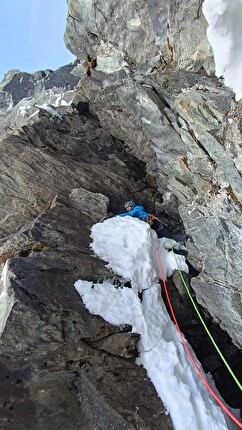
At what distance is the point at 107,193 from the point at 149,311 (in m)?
7.00

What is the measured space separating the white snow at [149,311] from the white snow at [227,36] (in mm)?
5947

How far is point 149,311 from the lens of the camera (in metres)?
10.1

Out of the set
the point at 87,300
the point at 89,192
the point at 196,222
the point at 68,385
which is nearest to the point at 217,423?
the point at 68,385

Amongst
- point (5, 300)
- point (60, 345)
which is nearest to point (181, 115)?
point (5, 300)

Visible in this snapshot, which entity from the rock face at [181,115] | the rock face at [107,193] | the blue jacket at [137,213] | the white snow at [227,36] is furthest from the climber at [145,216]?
the white snow at [227,36]

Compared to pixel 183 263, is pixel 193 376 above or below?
below

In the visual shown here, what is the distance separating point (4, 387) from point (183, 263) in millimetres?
7413

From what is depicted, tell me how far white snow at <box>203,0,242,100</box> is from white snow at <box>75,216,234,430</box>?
595 cm

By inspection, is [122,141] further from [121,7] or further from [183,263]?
[183,263]

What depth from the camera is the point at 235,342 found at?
1141 cm

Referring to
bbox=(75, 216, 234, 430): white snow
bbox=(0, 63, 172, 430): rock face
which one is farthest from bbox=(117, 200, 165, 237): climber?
bbox=(0, 63, 172, 430): rock face

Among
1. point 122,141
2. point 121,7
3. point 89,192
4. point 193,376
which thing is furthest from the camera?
point 122,141

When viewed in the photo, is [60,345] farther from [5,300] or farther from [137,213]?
[137,213]

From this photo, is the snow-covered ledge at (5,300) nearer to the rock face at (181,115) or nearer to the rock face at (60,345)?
the rock face at (60,345)
